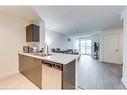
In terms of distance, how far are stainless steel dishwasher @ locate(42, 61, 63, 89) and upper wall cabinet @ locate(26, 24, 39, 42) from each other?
1877 millimetres

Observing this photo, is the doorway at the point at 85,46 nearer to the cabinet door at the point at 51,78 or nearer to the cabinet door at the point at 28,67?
the cabinet door at the point at 28,67

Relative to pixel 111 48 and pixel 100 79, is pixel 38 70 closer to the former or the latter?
pixel 100 79

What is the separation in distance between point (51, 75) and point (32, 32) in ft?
7.53

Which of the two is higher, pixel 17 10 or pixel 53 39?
pixel 17 10

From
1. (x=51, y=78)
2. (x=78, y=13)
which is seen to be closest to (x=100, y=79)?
(x=51, y=78)

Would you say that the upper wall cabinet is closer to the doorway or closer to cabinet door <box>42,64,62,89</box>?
cabinet door <box>42,64,62,89</box>

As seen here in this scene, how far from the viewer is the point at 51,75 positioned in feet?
6.47

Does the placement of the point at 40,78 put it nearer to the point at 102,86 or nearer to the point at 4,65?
the point at 102,86

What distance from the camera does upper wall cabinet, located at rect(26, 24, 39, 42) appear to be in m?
3.80

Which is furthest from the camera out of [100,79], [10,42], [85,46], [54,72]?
[85,46]

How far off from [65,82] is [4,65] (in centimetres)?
272

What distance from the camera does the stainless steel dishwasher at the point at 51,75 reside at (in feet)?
5.87

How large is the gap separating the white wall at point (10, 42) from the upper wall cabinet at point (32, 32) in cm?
30

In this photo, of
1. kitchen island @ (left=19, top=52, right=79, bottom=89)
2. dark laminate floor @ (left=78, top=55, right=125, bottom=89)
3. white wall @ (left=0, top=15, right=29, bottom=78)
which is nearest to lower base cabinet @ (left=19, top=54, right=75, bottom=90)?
kitchen island @ (left=19, top=52, right=79, bottom=89)
